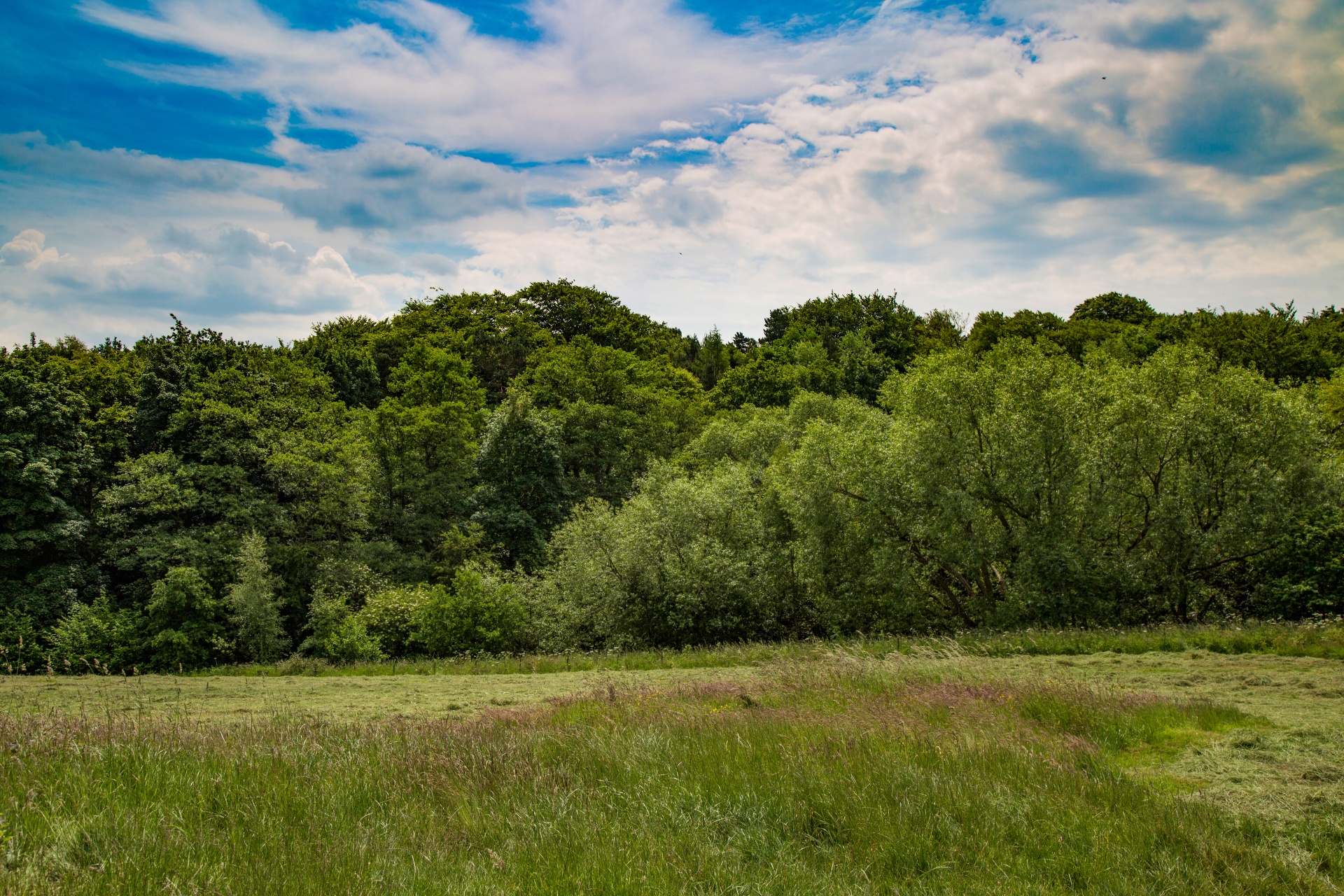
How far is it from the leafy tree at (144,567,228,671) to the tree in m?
0.80

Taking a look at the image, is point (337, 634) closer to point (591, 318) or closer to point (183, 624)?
point (183, 624)

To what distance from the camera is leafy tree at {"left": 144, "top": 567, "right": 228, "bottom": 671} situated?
27.6 m

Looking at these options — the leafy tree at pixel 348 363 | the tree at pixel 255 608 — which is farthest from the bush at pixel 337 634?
the leafy tree at pixel 348 363

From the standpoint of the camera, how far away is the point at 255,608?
92.1ft

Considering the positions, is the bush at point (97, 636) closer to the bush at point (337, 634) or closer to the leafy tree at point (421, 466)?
the bush at point (337, 634)

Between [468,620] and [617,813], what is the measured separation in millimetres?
23913

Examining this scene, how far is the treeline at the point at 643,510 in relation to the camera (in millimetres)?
21188

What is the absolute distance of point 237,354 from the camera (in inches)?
1487

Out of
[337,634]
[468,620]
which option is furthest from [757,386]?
[337,634]

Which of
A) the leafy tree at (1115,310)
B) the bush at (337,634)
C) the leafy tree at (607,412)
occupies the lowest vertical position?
the bush at (337,634)

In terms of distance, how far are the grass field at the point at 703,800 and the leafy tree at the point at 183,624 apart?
21.7 m

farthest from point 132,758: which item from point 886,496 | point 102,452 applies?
point 102,452

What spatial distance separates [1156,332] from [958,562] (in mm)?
42896

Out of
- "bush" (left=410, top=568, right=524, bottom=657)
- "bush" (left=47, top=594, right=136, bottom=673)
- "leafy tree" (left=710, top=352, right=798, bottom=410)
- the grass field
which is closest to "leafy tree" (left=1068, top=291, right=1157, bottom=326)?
"leafy tree" (left=710, top=352, right=798, bottom=410)
